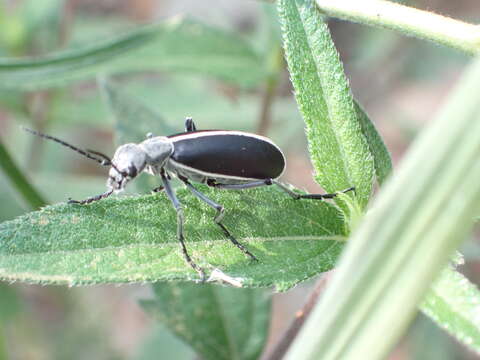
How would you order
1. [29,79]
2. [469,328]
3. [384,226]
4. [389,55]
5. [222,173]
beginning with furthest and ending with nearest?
[389,55] < [29,79] < [222,173] < [469,328] < [384,226]

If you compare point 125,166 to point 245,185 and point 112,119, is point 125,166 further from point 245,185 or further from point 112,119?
point 112,119

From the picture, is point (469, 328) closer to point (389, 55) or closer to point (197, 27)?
point (197, 27)

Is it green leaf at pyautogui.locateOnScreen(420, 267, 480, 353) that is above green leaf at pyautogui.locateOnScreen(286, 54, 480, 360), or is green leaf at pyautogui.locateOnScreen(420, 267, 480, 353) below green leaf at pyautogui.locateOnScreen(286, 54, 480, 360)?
below

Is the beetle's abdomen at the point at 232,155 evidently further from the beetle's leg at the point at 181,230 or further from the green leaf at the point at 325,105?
the green leaf at the point at 325,105

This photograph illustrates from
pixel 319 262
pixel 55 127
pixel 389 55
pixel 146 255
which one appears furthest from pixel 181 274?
pixel 389 55

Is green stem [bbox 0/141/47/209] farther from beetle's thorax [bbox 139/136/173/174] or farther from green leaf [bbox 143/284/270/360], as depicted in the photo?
green leaf [bbox 143/284/270/360]

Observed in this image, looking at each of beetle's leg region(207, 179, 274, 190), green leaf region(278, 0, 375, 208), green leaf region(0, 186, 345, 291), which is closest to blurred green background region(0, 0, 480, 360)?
beetle's leg region(207, 179, 274, 190)

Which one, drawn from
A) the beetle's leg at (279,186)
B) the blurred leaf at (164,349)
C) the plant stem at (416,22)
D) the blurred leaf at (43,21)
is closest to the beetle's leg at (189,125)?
the beetle's leg at (279,186)
